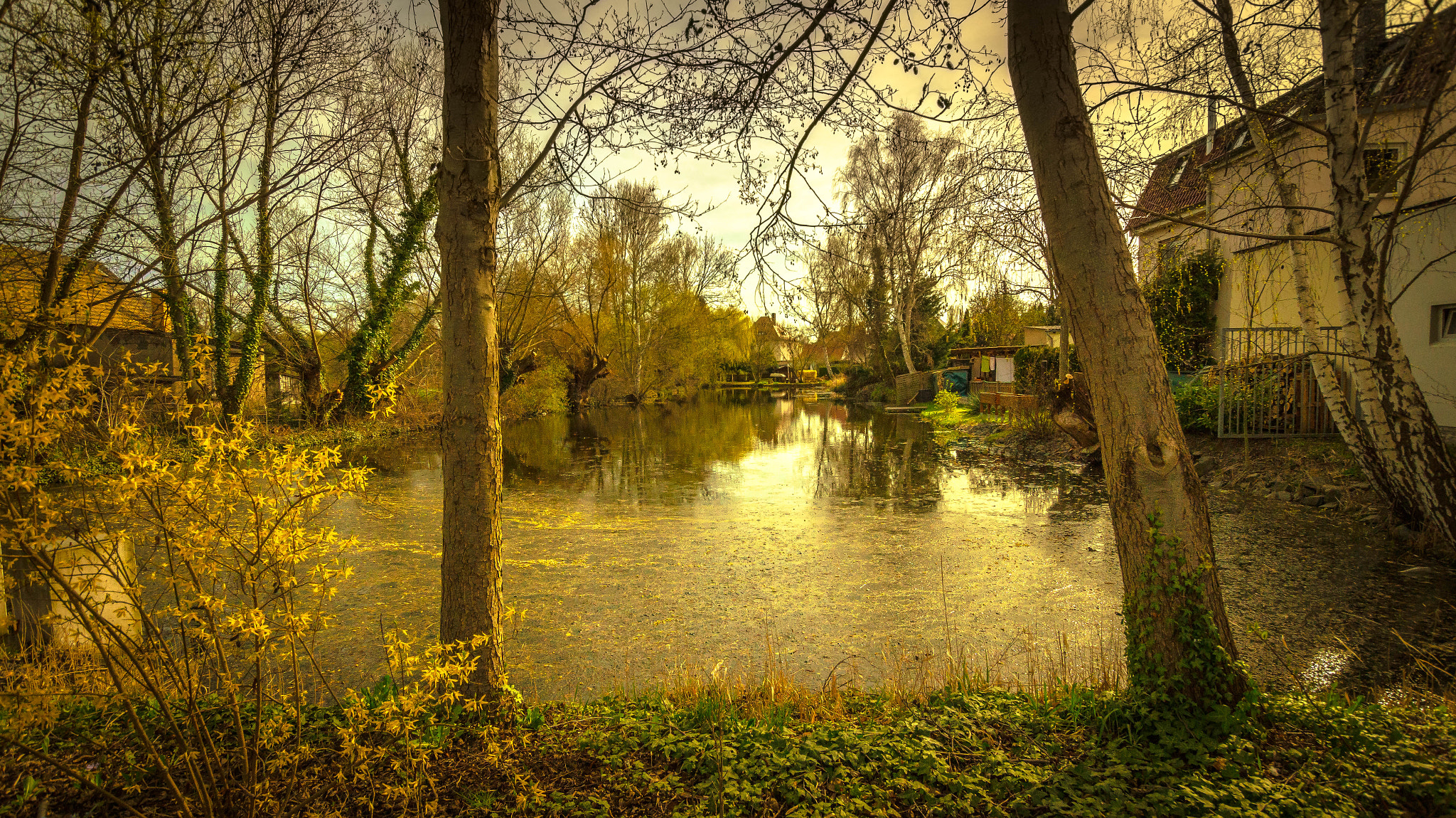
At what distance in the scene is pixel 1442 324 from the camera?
8805 millimetres

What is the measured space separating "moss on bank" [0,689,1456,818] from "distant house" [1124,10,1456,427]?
344 cm

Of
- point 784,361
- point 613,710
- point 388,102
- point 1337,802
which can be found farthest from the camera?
point 784,361

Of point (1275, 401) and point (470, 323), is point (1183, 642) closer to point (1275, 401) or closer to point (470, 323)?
point (470, 323)

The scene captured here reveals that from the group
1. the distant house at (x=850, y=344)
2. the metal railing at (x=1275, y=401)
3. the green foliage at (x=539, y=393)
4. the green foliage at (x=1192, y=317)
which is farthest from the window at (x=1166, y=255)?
the distant house at (x=850, y=344)

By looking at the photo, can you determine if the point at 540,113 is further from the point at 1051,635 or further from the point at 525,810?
the point at 1051,635

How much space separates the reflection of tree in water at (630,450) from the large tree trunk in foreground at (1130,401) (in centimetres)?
803

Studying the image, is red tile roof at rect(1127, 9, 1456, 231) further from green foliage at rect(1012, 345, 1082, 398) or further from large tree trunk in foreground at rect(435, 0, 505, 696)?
green foliage at rect(1012, 345, 1082, 398)

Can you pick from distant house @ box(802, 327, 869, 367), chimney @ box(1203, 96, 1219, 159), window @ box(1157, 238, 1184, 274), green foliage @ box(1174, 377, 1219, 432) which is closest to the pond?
green foliage @ box(1174, 377, 1219, 432)

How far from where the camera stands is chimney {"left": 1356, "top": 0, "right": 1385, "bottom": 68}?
5.36m

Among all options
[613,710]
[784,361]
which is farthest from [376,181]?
[784,361]

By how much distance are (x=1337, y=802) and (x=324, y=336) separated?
2233 centimetres

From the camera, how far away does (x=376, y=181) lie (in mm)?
16719

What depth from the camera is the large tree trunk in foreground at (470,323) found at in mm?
2975

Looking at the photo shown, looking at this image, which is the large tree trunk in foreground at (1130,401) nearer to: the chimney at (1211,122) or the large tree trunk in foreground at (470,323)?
the large tree trunk in foreground at (470,323)
